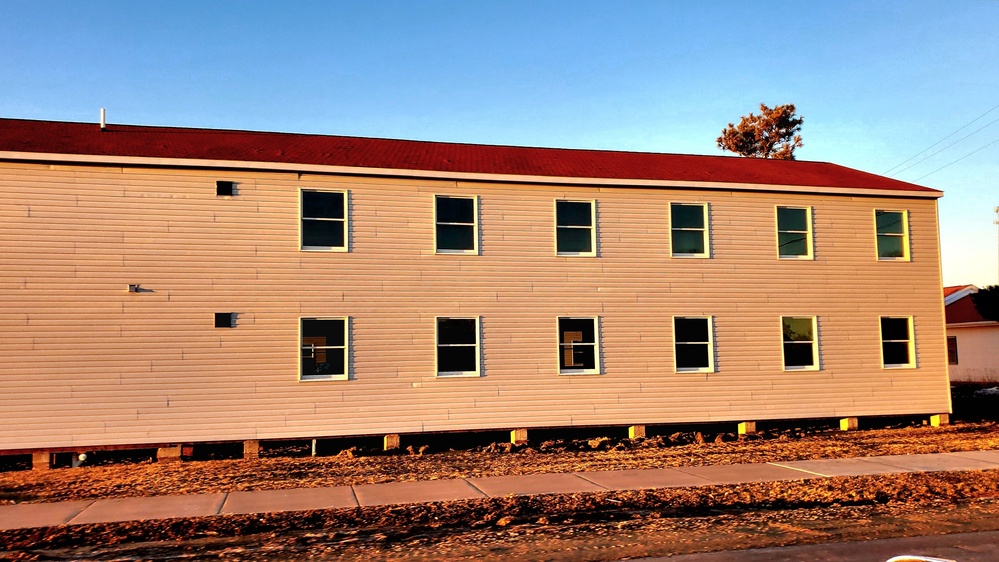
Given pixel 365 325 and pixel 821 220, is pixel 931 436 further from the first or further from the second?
pixel 365 325

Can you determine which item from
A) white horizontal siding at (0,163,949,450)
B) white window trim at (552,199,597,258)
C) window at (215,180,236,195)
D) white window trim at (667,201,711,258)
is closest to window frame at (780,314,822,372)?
white horizontal siding at (0,163,949,450)

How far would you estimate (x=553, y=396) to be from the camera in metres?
17.1

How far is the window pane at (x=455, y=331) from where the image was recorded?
16781 mm

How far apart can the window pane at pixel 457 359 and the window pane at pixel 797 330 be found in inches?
301

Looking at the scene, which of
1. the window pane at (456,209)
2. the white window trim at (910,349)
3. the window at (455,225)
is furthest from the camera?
the white window trim at (910,349)

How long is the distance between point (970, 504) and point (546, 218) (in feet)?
32.8

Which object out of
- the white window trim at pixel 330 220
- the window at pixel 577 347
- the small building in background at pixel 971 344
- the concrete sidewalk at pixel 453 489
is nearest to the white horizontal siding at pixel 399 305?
the white window trim at pixel 330 220

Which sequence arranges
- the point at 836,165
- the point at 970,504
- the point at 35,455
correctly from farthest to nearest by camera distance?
the point at 836,165, the point at 35,455, the point at 970,504

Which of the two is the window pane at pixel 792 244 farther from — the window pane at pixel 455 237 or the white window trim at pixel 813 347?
the window pane at pixel 455 237

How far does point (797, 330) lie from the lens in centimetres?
1883

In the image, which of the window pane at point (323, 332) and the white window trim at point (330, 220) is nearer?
the window pane at point (323, 332)

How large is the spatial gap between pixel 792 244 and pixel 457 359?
8.80 meters

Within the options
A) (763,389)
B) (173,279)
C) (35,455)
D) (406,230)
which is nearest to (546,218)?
(406,230)

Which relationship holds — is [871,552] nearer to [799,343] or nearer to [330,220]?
[799,343]
